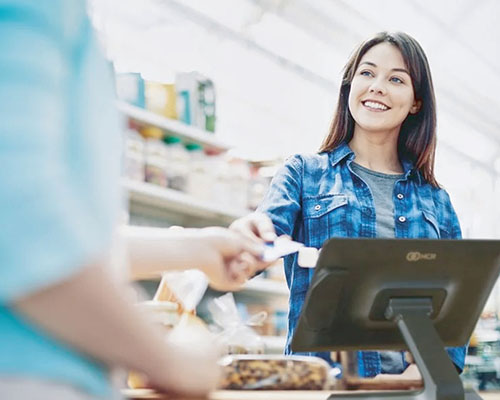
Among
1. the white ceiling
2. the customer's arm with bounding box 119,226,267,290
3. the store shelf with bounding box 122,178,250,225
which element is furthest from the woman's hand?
the white ceiling

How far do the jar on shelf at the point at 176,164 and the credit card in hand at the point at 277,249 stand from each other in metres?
2.46

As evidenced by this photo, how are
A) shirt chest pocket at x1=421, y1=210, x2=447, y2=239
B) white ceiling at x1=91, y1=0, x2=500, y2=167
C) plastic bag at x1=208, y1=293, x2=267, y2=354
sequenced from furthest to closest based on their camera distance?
white ceiling at x1=91, y1=0, x2=500, y2=167 < shirt chest pocket at x1=421, y1=210, x2=447, y2=239 < plastic bag at x1=208, y1=293, x2=267, y2=354

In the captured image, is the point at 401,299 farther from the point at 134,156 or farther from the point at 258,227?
the point at 134,156

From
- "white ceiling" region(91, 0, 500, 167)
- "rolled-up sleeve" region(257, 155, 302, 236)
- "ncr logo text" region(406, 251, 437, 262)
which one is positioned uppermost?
"white ceiling" region(91, 0, 500, 167)

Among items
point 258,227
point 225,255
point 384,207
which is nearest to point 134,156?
point 384,207

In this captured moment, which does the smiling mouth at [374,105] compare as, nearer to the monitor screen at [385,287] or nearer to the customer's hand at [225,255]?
the monitor screen at [385,287]

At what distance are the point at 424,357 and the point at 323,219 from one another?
75 centimetres

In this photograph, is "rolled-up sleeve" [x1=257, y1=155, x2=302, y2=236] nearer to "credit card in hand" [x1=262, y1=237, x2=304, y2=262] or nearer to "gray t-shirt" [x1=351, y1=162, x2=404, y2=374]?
"gray t-shirt" [x1=351, y1=162, x2=404, y2=374]

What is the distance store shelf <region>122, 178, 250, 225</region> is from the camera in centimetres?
347

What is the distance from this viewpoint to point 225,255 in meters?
0.92

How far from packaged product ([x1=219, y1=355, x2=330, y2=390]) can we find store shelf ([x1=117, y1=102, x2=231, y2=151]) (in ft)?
7.92

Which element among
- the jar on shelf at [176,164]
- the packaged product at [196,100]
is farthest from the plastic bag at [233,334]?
the packaged product at [196,100]

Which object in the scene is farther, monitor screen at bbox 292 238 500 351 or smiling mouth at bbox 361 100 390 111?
smiling mouth at bbox 361 100 390 111

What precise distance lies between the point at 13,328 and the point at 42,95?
175mm
